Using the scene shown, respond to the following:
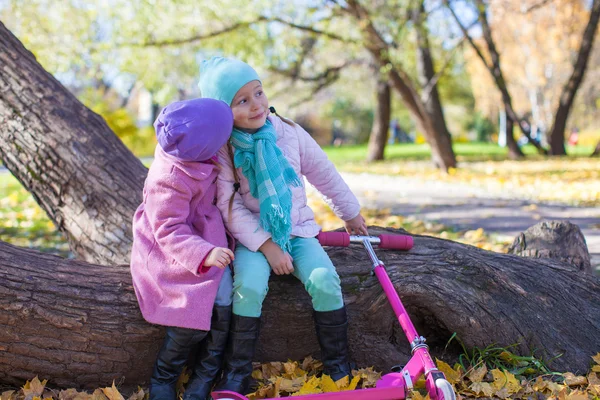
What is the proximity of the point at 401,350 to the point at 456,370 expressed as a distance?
269mm

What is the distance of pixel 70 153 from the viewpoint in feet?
12.6

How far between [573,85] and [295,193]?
1553cm

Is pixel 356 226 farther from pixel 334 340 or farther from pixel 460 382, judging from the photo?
pixel 460 382

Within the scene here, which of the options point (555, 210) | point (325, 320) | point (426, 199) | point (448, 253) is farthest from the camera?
point (426, 199)

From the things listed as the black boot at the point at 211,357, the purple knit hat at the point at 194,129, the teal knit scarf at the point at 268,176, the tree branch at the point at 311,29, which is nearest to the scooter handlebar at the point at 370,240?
the teal knit scarf at the point at 268,176

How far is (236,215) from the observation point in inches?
113

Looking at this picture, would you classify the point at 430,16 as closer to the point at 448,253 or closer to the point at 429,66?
the point at 429,66

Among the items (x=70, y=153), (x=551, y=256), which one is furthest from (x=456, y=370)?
(x=70, y=153)

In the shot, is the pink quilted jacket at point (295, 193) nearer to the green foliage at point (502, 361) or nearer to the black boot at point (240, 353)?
the black boot at point (240, 353)

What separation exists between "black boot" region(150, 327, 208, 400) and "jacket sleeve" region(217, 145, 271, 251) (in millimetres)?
448

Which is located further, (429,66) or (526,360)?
(429,66)

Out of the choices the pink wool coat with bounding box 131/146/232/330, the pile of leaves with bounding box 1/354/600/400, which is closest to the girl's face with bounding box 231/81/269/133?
the pink wool coat with bounding box 131/146/232/330

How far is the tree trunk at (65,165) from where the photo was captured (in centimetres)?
383

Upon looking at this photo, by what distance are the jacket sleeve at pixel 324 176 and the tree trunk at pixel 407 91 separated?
8.38m
